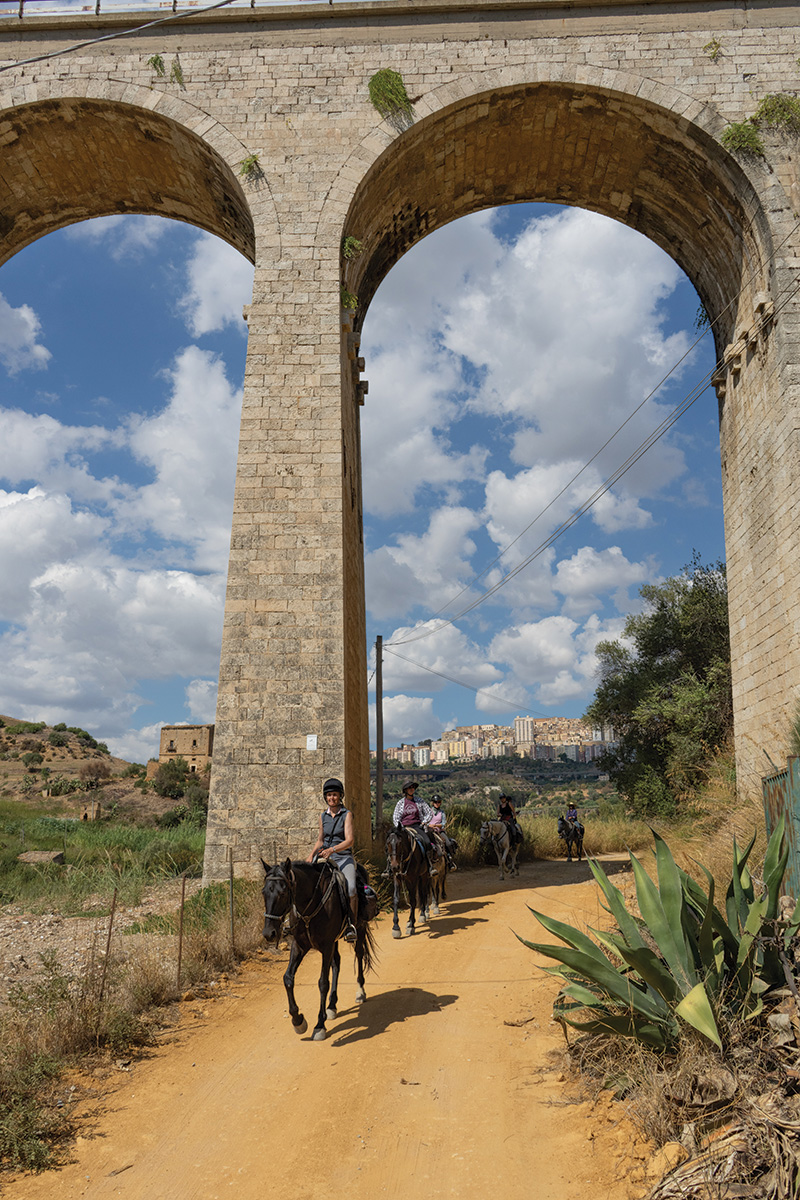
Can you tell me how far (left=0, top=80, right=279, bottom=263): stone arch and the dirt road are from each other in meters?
12.1

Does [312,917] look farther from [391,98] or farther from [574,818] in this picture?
[574,818]

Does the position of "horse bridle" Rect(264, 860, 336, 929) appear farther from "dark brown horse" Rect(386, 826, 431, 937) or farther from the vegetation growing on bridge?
the vegetation growing on bridge

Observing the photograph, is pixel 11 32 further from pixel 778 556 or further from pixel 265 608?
pixel 778 556

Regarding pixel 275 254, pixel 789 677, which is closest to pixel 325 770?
pixel 789 677

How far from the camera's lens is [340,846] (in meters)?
6.45

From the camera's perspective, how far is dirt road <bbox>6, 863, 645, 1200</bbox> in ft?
13.2

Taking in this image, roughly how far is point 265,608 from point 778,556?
8352 mm

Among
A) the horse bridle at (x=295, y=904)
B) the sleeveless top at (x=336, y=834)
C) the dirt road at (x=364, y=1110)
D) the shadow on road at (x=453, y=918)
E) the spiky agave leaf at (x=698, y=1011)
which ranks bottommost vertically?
the dirt road at (x=364, y=1110)

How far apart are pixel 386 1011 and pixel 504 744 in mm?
94520

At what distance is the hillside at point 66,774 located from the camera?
122 ft

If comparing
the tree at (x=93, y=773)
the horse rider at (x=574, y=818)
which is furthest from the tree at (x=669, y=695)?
the tree at (x=93, y=773)

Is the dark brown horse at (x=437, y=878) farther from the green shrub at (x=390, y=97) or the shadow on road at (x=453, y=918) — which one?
the green shrub at (x=390, y=97)

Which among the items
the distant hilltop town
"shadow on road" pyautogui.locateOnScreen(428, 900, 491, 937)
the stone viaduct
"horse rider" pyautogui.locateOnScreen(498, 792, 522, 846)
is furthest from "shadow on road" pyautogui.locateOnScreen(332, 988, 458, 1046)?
the distant hilltop town

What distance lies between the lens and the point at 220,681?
39.4 ft
